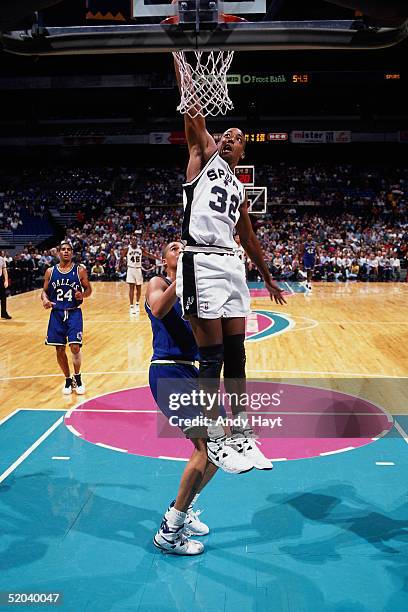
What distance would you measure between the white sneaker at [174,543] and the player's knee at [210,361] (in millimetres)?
1162

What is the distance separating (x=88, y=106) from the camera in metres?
33.1

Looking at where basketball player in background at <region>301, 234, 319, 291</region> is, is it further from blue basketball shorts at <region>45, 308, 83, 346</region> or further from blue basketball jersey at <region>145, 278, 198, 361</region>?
blue basketball jersey at <region>145, 278, 198, 361</region>

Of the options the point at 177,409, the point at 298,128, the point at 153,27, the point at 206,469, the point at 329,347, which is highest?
the point at 298,128

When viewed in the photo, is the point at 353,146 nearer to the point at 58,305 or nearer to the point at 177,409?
the point at 58,305

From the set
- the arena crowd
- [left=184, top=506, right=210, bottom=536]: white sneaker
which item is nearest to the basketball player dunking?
[left=184, top=506, right=210, bottom=536]: white sneaker

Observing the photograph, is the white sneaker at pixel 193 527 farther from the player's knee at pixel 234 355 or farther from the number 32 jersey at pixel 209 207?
the number 32 jersey at pixel 209 207

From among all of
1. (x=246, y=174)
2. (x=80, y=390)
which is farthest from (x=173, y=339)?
(x=246, y=174)

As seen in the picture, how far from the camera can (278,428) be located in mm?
6449

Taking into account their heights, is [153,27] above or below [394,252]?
above

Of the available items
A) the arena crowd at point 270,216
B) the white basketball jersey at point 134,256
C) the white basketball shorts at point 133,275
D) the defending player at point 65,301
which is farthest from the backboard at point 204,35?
the arena crowd at point 270,216

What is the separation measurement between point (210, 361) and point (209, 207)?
0.83 m

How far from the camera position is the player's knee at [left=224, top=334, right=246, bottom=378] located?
11.7 ft

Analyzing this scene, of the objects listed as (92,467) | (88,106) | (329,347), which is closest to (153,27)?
(92,467)

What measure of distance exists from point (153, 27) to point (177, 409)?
2.20m
